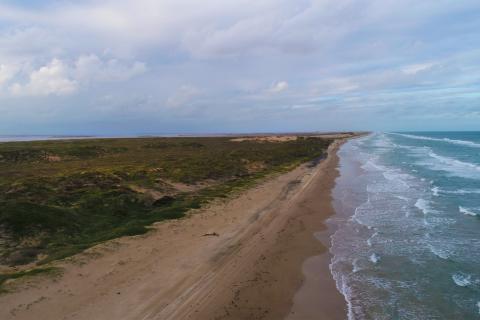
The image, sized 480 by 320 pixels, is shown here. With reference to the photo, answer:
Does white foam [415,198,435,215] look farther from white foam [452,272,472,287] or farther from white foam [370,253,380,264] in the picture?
white foam [452,272,472,287]

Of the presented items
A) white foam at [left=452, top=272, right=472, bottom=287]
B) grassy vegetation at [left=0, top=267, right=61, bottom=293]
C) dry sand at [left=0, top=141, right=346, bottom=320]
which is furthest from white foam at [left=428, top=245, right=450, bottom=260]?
grassy vegetation at [left=0, top=267, right=61, bottom=293]

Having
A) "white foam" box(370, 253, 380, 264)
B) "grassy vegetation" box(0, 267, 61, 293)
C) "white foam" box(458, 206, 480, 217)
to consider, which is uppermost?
"grassy vegetation" box(0, 267, 61, 293)

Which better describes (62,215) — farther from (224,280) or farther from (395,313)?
(395,313)

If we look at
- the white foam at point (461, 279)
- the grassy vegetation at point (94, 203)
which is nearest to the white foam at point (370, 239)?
the white foam at point (461, 279)

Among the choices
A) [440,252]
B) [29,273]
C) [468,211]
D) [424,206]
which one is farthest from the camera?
[424,206]

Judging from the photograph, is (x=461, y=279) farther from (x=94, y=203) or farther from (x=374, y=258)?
(x=94, y=203)

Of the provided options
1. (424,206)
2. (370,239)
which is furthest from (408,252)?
(424,206)
